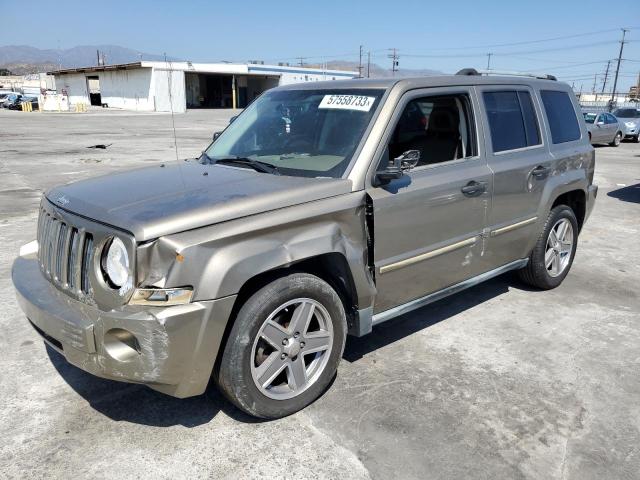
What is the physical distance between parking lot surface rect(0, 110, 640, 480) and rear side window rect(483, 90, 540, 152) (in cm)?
148

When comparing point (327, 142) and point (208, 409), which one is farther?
point (327, 142)

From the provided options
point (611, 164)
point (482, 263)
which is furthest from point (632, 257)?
point (611, 164)

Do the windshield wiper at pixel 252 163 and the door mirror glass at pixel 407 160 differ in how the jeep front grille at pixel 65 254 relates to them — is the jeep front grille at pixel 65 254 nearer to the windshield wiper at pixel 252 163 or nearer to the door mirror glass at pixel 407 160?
the windshield wiper at pixel 252 163

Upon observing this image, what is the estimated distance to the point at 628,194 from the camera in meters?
10.9

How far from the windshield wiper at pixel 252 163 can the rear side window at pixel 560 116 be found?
2766 millimetres

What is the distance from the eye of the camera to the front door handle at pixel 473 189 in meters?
3.82

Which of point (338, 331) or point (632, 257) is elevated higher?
point (338, 331)

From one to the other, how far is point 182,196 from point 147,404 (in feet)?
4.32

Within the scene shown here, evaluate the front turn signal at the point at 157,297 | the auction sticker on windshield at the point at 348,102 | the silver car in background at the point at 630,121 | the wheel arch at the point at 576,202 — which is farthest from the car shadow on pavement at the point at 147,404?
the silver car in background at the point at 630,121

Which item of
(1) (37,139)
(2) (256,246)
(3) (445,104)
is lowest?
(1) (37,139)

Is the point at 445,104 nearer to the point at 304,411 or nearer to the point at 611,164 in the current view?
the point at 304,411

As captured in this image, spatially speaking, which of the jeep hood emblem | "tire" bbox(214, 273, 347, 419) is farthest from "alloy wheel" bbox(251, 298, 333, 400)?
the jeep hood emblem

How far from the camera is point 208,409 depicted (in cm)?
319

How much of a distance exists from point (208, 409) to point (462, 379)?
166 centimetres
